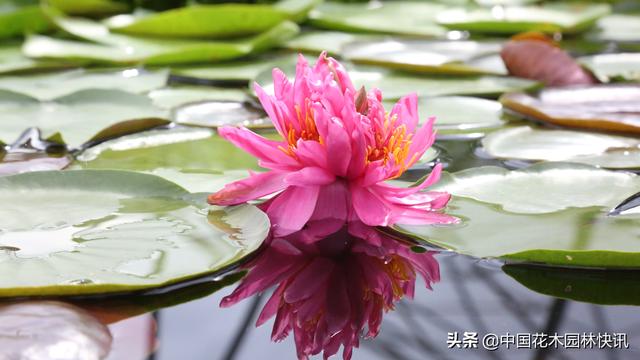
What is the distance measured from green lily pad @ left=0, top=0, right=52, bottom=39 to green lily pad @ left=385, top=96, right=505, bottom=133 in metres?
1.35

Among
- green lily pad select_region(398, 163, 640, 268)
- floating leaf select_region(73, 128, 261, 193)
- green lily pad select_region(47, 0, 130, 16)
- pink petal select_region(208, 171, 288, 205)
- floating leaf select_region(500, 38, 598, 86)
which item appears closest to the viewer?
green lily pad select_region(398, 163, 640, 268)

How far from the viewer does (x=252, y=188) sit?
1.12 meters

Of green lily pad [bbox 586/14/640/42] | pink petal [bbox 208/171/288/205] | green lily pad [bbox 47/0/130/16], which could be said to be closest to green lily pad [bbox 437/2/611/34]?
green lily pad [bbox 586/14/640/42]

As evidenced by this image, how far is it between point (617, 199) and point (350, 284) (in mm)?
426

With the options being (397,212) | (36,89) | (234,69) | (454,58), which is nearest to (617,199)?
(397,212)

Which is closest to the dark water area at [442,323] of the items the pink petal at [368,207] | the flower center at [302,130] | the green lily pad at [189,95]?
the pink petal at [368,207]

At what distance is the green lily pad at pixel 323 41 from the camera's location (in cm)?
223

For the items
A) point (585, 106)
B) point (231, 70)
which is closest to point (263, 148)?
point (585, 106)

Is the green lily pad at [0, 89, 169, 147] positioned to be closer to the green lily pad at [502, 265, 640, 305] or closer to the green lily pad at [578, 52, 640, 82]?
the green lily pad at [502, 265, 640, 305]

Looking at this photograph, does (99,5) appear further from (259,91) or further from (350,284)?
(350,284)

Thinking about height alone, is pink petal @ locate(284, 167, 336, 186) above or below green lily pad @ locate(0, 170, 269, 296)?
above

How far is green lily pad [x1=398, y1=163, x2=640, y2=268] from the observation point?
1.01 m

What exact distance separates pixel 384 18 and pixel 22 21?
3.67 ft

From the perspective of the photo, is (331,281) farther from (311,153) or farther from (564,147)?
(564,147)
